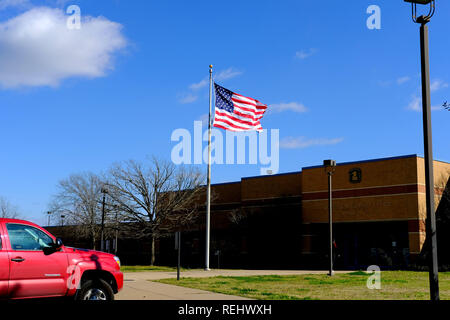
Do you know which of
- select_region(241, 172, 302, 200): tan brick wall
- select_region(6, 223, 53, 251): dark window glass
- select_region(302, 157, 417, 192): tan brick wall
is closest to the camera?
select_region(6, 223, 53, 251): dark window glass

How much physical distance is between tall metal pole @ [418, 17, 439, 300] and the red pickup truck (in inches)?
249

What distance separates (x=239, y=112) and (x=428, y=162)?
1933 cm

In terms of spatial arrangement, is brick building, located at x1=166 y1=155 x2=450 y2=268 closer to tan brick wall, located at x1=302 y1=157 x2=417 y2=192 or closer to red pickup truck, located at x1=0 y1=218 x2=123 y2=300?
tan brick wall, located at x1=302 y1=157 x2=417 y2=192

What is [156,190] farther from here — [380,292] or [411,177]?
[380,292]

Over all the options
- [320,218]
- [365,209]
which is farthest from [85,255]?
[320,218]

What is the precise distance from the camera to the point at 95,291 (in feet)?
35.2

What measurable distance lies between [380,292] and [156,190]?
1013 inches

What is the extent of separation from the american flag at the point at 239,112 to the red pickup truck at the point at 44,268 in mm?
19016

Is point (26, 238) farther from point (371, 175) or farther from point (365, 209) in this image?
point (371, 175)

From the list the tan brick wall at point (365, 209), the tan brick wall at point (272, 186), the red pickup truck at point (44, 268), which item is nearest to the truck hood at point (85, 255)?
the red pickup truck at point (44, 268)

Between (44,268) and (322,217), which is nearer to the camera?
(44,268)

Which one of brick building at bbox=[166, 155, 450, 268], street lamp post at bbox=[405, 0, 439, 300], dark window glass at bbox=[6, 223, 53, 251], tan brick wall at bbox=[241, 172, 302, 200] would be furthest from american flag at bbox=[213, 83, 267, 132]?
dark window glass at bbox=[6, 223, 53, 251]

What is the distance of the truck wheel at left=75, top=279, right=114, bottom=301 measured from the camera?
1048 cm
